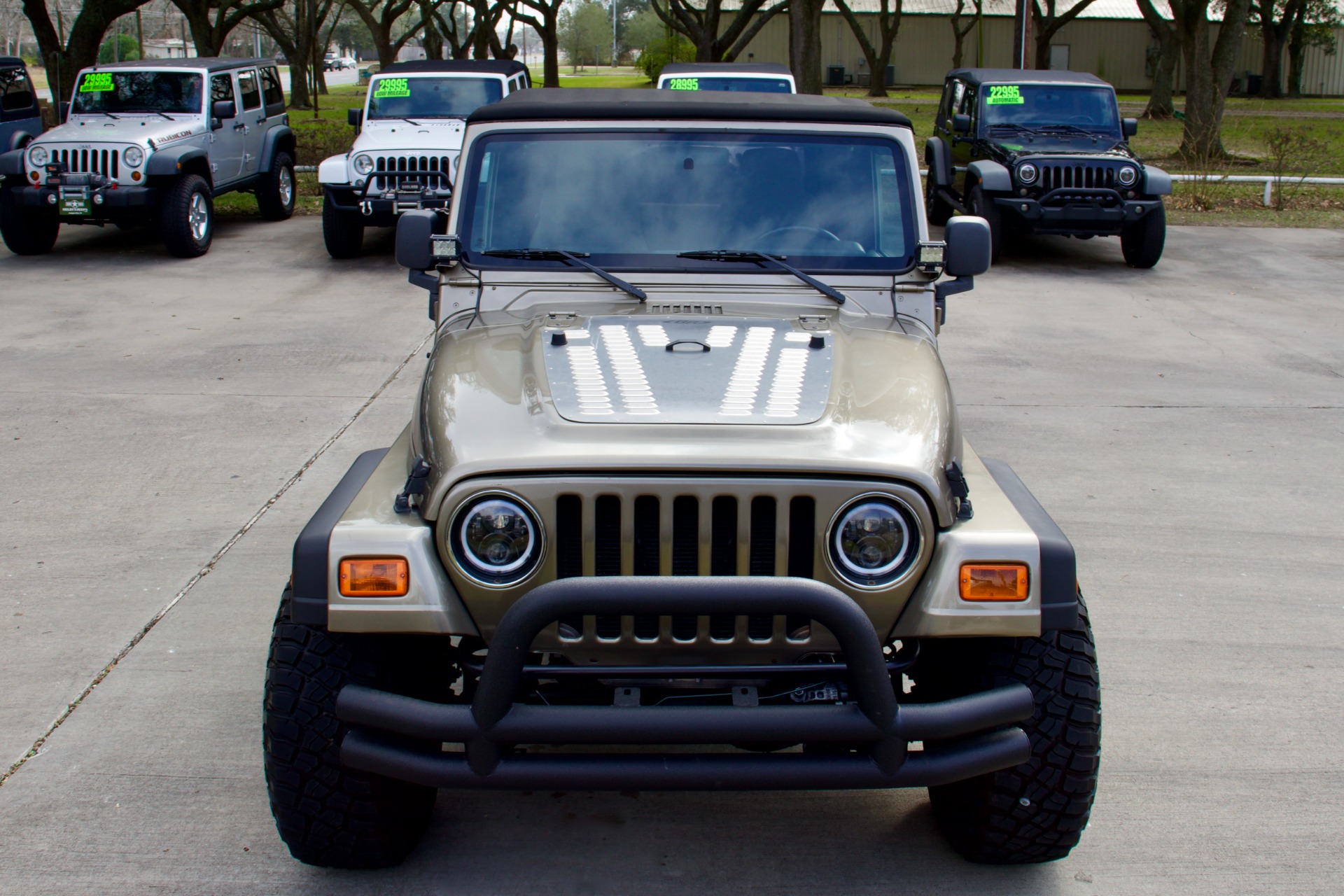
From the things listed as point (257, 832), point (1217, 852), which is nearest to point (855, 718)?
point (1217, 852)

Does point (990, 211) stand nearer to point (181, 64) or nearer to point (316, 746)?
point (181, 64)

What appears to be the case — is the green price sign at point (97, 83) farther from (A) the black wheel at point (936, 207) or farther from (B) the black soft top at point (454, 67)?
(A) the black wheel at point (936, 207)

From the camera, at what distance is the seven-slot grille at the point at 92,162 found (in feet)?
38.8

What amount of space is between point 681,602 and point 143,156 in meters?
11.2

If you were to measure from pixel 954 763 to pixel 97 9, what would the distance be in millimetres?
18927

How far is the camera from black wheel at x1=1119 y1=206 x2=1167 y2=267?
12.1 meters

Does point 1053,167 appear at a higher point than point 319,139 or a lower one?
lower

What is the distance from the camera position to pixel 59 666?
4074 mm

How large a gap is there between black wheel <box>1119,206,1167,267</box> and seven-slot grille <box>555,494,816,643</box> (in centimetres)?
1049

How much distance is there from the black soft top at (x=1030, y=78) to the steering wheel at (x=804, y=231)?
10.2m

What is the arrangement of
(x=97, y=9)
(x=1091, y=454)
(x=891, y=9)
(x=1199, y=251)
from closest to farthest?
(x=1091, y=454) → (x=1199, y=251) → (x=97, y=9) → (x=891, y=9)

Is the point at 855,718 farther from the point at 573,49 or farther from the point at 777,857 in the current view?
the point at 573,49

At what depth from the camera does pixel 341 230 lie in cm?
1218

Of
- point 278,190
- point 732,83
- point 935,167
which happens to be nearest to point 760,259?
point 935,167
